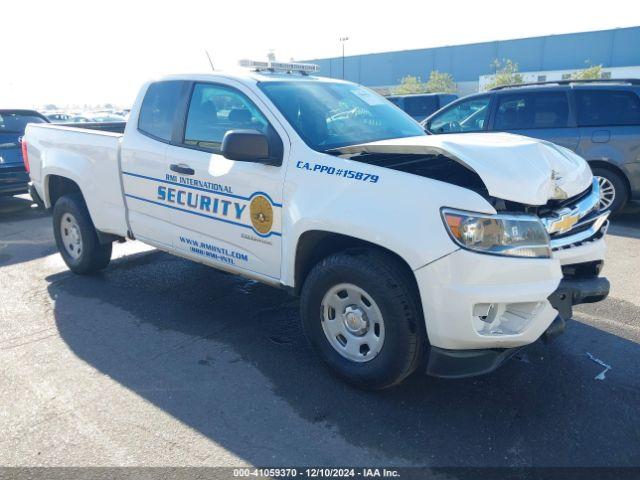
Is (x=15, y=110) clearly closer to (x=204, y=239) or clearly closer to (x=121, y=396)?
(x=204, y=239)

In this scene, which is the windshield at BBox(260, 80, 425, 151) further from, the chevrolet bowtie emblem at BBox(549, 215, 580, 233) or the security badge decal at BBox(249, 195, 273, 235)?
the chevrolet bowtie emblem at BBox(549, 215, 580, 233)

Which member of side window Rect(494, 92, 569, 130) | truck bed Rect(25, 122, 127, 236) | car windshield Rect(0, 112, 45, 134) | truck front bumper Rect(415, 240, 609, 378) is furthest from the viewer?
car windshield Rect(0, 112, 45, 134)

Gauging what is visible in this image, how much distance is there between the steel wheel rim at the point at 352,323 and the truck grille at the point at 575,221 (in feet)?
3.57

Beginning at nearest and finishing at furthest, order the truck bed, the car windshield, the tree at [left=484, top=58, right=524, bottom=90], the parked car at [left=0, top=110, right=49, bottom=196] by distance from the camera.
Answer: the truck bed < the parked car at [left=0, top=110, right=49, bottom=196] < the car windshield < the tree at [left=484, top=58, right=524, bottom=90]

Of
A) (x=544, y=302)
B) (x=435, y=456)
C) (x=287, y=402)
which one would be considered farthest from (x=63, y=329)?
(x=544, y=302)

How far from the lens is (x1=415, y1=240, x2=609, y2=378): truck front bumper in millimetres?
2623

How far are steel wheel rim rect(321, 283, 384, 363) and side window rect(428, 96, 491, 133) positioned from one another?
5581mm

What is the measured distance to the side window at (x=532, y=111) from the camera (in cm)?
736

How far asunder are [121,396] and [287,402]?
41.1 inches

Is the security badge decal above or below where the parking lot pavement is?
above

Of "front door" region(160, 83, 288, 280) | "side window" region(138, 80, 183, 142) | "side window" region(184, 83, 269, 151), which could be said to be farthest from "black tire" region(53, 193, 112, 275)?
"side window" region(184, 83, 269, 151)

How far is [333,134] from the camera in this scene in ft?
11.9

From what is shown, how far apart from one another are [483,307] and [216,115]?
2.48 m

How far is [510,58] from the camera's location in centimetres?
5706
